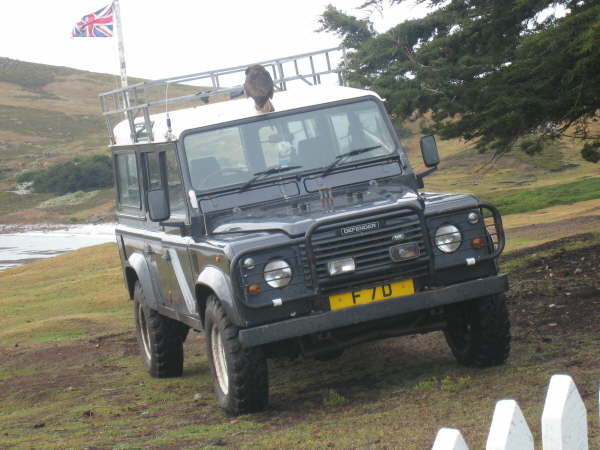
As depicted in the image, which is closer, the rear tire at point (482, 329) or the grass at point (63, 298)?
the rear tire at point (482, 329)

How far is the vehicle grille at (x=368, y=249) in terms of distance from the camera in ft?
22.9

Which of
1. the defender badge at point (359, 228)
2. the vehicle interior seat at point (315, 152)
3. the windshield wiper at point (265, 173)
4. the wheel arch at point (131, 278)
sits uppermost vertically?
the vehicle interior seat at point (315, 152)

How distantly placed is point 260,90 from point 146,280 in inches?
92.1

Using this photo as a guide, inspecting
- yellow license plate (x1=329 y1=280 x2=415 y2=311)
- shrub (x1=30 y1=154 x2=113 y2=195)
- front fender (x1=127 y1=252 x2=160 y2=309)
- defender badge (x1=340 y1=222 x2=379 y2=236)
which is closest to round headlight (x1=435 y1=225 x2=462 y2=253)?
yellow license plate (x1=329 y1=280 x2=415 y2=311)

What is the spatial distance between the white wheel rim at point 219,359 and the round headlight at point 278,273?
2.42ft

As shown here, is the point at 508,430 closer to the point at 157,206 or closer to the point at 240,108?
the point at 157,206

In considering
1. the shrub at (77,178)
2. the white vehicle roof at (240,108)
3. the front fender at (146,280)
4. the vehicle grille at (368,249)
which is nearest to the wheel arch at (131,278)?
the front fender at (146,280)

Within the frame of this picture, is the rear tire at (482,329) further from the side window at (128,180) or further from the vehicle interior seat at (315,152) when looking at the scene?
the side window at (128,180)

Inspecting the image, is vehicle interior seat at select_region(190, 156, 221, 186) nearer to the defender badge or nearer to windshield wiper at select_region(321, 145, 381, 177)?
windshield wiper at select_region(321, 145, 381, 177)

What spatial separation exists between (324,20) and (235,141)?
9.81 metres

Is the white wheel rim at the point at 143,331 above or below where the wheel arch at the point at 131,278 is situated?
below

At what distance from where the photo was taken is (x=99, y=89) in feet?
478

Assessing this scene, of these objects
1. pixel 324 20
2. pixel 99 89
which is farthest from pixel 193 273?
pixel 99 89

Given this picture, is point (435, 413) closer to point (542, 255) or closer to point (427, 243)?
point (427, 243)
